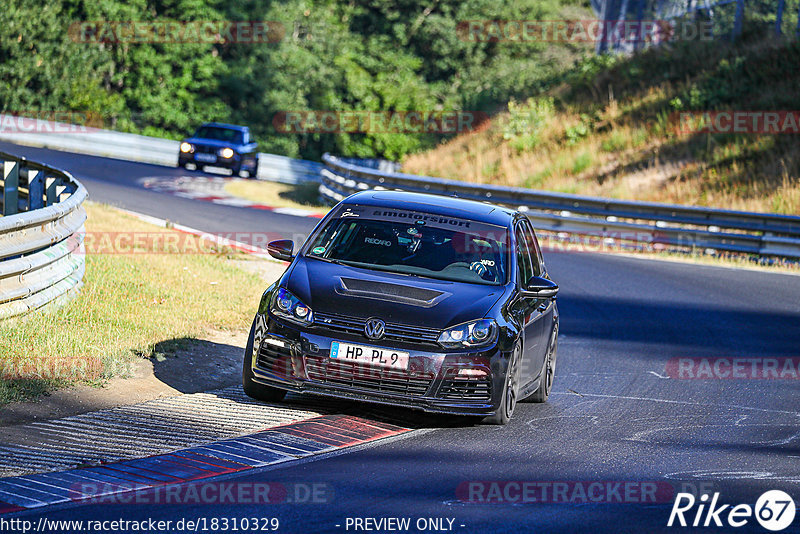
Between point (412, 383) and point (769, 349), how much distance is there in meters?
6.31

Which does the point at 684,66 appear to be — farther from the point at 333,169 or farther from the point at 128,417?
the point at 128,417

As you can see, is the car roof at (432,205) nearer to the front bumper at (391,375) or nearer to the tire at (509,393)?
the tire at (509,393)

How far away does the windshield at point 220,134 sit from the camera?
3606cm

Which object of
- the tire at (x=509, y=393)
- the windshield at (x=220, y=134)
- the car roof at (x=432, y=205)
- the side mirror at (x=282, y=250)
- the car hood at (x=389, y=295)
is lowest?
the windshield at (x=220, y=134)

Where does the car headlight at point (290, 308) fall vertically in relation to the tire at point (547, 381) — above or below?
above

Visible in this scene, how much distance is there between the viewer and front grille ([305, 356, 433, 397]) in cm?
769

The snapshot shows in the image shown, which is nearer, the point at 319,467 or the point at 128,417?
the point at 319,467

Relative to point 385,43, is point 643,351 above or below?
below

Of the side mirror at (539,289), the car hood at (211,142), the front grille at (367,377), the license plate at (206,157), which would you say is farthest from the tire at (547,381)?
the car hood at (211,142)

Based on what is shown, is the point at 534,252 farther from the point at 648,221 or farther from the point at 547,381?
the point at 648,221

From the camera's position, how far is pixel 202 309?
38.9 feet

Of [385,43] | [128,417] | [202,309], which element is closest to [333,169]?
[202,309]

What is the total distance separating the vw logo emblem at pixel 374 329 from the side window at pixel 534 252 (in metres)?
2.33

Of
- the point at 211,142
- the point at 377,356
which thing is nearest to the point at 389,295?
the point at 377,356
